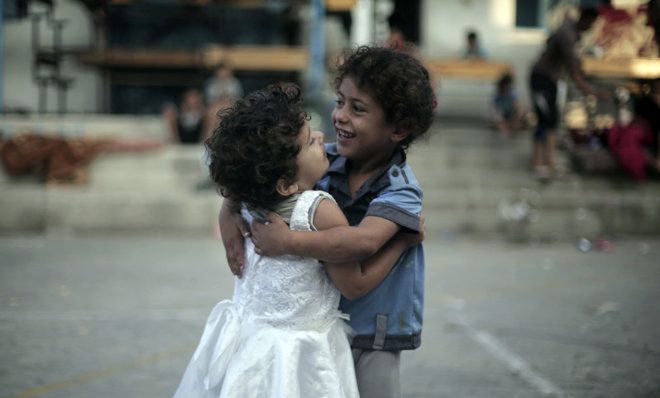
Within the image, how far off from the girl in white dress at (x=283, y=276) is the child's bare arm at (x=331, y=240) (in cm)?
4

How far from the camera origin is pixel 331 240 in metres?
2.19

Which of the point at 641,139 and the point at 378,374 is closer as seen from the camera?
the point at 378,374

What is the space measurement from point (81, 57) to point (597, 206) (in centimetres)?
888

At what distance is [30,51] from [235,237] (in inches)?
569

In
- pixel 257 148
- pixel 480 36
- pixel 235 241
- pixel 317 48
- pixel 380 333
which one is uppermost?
Result: pixel 480 36

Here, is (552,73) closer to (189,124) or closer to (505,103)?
(505,103)

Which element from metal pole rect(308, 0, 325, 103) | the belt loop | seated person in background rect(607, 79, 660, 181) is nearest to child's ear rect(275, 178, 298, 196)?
the belt loop

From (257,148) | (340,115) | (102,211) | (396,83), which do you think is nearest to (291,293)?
(257,148)

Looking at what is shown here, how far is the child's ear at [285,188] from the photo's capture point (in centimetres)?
224

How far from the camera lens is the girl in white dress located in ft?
7.22

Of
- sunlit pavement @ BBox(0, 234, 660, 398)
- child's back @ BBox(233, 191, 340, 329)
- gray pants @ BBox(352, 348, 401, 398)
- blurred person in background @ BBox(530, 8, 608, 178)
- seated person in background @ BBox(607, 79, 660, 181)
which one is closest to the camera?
child's back @ BBox(233, 191, 340, 329)

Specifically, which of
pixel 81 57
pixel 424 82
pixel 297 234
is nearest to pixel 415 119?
pixel 424 82

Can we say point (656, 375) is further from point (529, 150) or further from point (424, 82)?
point (529, 150)

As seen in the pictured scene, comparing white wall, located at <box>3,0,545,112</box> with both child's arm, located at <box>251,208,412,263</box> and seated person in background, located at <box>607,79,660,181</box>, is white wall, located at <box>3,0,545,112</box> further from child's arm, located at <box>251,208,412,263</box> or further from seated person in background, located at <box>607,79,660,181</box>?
child's arm, located at <box>251,208,412,263</box>
